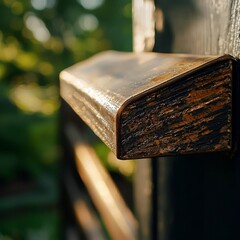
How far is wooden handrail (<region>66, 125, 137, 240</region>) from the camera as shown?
1.24m

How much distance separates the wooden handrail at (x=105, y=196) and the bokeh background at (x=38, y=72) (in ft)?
8.14

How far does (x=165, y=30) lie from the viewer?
2.14 ft

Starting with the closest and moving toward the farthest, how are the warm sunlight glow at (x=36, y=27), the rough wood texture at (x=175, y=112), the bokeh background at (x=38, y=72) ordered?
the rough wood texture at (x=175, y=112), the bokeh background at (x=38, y=72), the warm sunlight glow at (x=36, y=27)

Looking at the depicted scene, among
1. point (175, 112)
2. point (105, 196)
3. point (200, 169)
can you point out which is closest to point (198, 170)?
point (200, 169)

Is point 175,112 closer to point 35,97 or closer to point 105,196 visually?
point 105,196

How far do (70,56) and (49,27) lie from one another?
461 mm

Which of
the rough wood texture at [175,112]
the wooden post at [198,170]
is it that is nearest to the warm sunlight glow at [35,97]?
the wooden post at [198,170]

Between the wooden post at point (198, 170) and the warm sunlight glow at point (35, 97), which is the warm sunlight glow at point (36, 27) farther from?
the wooden post at point (198, 170)

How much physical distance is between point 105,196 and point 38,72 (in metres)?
5.81

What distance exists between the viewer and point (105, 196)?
5.02 ft

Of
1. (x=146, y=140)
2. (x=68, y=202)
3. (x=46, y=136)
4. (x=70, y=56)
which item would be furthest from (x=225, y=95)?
(x=70, y=56)

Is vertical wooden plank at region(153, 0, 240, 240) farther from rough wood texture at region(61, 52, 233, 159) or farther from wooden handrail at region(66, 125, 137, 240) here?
wooden handrail at region(66, 125, 137, 240)

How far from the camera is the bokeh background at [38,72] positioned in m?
4.88

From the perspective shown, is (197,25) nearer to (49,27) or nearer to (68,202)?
(68,202)
